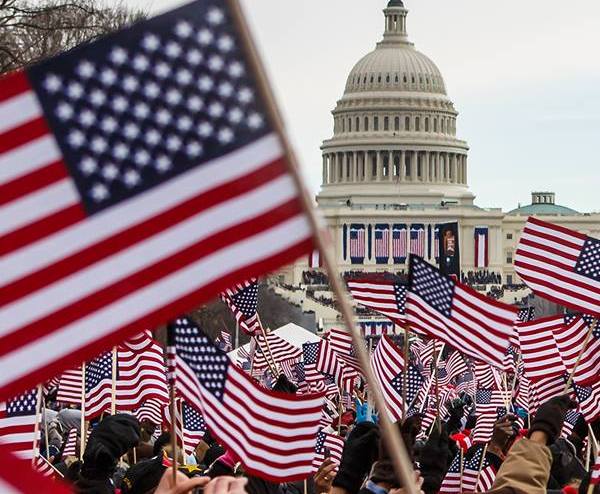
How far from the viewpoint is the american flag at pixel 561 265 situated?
11648mm

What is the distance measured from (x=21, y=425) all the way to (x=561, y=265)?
352 cm

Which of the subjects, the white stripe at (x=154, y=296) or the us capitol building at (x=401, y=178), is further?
the us capitol building at (x=401, y=178)

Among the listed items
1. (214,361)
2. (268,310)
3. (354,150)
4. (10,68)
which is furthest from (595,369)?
(354,150)

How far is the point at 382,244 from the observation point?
160 meters

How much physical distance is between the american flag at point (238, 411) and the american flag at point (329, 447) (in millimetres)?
4489

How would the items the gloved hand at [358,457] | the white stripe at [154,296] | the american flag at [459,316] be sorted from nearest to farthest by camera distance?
the white stripe at [154,296] < the gloved hand at [358,457] < the american flag at [459,316]

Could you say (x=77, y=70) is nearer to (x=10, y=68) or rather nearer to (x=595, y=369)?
(x=595, y=369)

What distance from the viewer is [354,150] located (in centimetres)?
16500

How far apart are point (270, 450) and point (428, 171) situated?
16129cm

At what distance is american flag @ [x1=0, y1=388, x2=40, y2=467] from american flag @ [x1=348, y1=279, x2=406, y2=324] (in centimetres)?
366

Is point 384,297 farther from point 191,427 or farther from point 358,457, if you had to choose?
point 358,457

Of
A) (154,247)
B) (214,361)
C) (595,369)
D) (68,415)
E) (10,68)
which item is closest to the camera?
(154,247)

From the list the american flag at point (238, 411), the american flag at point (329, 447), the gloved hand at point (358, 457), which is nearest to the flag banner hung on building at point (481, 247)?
the american flag at point (329, 447)

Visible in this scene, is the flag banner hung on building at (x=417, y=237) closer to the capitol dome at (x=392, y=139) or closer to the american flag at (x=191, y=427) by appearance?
the capitol dome at (x=392, y=139)
